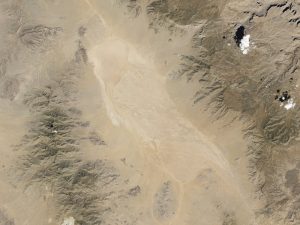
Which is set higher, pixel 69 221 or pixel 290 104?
pixel 290 104

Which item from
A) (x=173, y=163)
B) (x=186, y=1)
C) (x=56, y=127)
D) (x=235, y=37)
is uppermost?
(x=186, y=1)

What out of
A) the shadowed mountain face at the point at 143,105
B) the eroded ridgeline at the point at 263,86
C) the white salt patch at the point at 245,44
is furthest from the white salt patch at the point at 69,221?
the white salt patch at the point at 245,44

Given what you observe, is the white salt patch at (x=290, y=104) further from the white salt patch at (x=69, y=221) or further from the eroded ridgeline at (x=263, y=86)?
the white salt patch at (x=69, y=221)

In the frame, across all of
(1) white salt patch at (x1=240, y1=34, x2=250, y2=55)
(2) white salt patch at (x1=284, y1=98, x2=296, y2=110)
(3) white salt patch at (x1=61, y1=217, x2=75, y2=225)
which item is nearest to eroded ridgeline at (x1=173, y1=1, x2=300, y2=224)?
(2) white salt patch at (x1=284, y1=98, x2=296, y2=110)

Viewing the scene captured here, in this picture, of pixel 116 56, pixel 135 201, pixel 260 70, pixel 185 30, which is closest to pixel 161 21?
pixel 185 30

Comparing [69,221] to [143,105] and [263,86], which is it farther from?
[263,86]

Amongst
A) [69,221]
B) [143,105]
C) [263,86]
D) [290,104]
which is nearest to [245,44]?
[263,86]

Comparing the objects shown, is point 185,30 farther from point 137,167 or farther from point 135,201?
point 135,201
